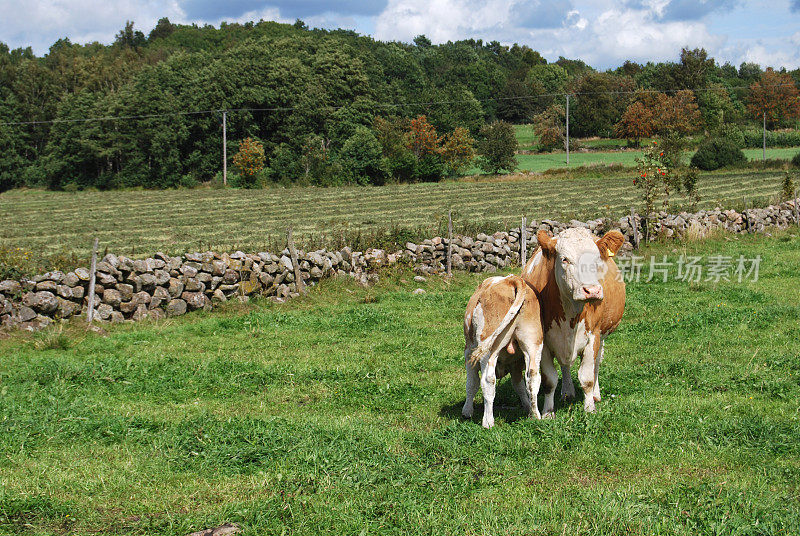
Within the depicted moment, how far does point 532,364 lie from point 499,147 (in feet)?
186

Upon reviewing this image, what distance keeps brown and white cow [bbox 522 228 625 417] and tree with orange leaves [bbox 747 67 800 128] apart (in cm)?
9562

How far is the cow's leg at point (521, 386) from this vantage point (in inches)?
300

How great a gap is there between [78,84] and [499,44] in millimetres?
102293

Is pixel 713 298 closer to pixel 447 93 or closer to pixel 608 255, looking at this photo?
pixel 608 255

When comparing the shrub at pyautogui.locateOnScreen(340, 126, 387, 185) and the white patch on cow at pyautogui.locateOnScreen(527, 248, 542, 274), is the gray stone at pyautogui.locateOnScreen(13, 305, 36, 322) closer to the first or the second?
the white patch on cow at pyautogui.locateOnScreen(527, 248, 542, 274)

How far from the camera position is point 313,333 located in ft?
42.1

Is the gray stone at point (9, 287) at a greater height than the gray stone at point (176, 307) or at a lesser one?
greater

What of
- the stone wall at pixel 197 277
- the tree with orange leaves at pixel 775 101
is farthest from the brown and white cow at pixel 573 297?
the tree with orange leaves at pixel 775 101

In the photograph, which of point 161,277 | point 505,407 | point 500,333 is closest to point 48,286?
point 161,277

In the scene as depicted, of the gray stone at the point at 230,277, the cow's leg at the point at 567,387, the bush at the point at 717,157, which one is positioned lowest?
the cow's leg at the point at 567,387

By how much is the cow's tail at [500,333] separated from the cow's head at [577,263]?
0.43 meters

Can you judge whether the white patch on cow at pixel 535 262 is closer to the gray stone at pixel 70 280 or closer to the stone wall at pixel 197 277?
the stone wall at pixel 197 277

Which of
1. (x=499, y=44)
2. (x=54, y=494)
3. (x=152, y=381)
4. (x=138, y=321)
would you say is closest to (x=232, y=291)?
(x=138, y=321)

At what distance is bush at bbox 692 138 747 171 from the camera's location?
5916 cm
